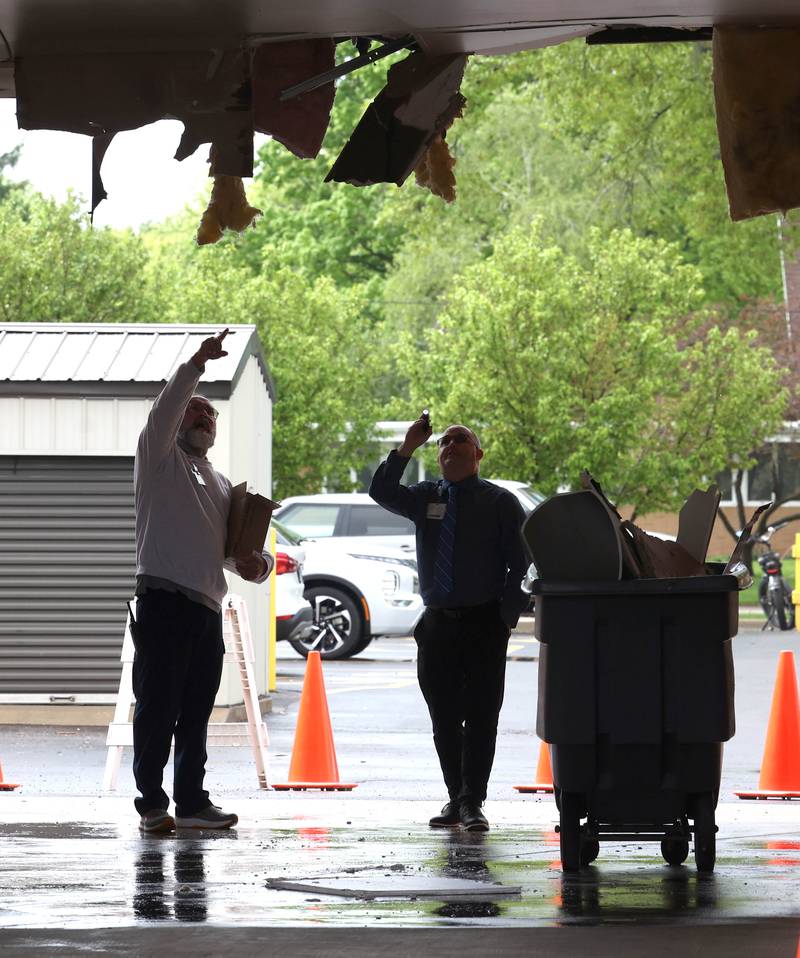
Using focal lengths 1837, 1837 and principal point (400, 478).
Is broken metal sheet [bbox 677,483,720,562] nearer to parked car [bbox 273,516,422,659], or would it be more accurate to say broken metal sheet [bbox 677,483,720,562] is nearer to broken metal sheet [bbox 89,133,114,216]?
broken metal sheet [bbox 89,133,114,216]

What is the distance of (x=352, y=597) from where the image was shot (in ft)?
70.9

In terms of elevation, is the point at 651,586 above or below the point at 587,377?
below

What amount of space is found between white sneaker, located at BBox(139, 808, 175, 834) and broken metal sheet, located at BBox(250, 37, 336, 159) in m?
3.38

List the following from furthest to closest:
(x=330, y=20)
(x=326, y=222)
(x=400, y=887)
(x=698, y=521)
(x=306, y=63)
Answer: (x=326, y=222) < (x=698, y=521) < (x=400, y=887) < (x=306, y=63) < (x=330, y=20)

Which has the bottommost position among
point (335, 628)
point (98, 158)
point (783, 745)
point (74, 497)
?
point (783, 745)

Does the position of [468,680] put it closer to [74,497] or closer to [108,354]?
[74,497]

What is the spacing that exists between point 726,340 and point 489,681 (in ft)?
85.1

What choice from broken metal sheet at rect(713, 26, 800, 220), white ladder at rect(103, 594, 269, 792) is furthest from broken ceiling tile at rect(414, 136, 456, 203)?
white ladder at rect(103, 594, 269, 792)

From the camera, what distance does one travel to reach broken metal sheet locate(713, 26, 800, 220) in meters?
6.54

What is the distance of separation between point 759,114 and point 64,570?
30.2 feet

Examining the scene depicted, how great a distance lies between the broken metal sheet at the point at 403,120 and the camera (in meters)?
6.94

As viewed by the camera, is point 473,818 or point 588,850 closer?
point 588,850

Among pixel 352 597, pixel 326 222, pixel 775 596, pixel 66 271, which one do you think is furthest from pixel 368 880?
pixel 326 222

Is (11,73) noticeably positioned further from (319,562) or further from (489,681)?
(319,562)
